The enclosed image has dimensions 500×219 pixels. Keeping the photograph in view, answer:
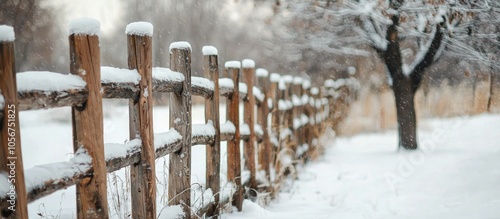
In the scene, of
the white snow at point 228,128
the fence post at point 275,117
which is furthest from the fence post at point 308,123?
the white snow at point 228,128

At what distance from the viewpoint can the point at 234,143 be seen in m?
5.07

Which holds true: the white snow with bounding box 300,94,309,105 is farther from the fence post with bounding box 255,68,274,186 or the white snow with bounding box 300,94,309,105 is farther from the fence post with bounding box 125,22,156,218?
the fence post with bounding box 125,22,156,218

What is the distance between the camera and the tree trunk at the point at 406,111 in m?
9.65

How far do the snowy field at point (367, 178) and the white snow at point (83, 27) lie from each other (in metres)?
1.26

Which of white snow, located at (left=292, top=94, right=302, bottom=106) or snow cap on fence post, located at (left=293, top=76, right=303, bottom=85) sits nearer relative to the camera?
white snow, located at (left=292, top=94, right=302, bottom=106)

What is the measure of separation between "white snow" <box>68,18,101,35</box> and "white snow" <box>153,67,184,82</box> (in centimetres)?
80

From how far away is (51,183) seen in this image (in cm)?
212

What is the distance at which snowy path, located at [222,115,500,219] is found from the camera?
477 centimetres

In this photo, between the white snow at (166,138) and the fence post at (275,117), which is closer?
the white snow at (166,138)

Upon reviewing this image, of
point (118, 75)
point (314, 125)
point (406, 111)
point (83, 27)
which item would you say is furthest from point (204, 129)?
point (406, 111)

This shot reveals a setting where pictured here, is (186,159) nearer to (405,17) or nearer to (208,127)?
(208,127)

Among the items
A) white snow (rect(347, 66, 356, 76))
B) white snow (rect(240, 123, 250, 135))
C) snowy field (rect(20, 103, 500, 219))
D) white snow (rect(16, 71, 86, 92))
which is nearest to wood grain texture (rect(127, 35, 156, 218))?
snowy field (rect(20, 103, 500, 219))

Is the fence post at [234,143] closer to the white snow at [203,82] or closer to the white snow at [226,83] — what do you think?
the white snow at [226,83]

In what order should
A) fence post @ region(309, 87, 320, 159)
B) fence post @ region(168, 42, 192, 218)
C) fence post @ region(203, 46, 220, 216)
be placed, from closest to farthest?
fence post @ region(168, 42, 192, 218), fence post @ region(203, 46, 220, 216), fence post @ region(309, 87, 320, 159)
